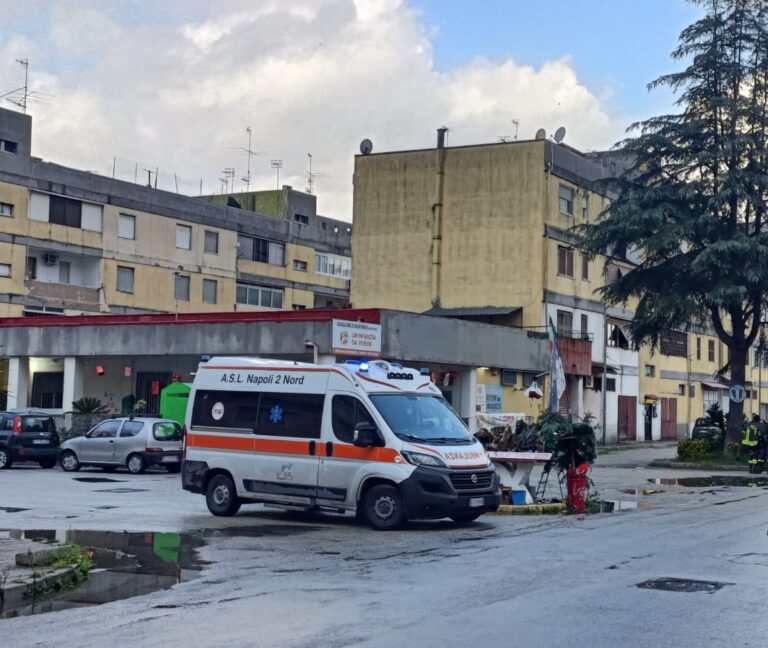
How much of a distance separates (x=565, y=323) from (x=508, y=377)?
8.53 meters

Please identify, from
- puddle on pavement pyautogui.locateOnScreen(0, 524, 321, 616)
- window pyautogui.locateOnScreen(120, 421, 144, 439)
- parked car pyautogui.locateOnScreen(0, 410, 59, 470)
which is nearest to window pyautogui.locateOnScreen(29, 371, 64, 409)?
parked car pyautogui.locateOnScreen(0, 410, 59, 470)

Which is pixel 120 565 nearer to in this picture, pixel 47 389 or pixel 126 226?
pixel 47 389

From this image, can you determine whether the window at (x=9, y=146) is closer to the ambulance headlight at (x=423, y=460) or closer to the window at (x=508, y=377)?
the window at (x=508, y=377)

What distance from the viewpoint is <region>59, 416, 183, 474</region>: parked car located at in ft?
99.6

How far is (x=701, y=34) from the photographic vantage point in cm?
3862

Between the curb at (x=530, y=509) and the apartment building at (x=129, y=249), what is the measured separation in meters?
38.6

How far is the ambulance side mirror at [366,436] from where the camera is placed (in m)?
16.9

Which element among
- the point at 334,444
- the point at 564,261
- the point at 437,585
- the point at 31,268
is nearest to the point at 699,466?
the point at 564,261

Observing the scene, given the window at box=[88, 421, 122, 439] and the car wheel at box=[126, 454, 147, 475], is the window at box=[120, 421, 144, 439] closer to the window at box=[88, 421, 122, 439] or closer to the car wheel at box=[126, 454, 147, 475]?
the window at box=[88, 421, 122, 439]

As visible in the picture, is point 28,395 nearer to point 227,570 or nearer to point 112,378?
point 112,378

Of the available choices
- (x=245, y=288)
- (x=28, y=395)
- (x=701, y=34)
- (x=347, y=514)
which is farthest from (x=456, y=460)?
(x=245, y=288)

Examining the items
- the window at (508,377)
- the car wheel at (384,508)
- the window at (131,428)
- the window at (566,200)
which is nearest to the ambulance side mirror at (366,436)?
the car wheel at (384,508)

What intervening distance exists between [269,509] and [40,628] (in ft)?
35.8

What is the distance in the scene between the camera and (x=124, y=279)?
58344mm
